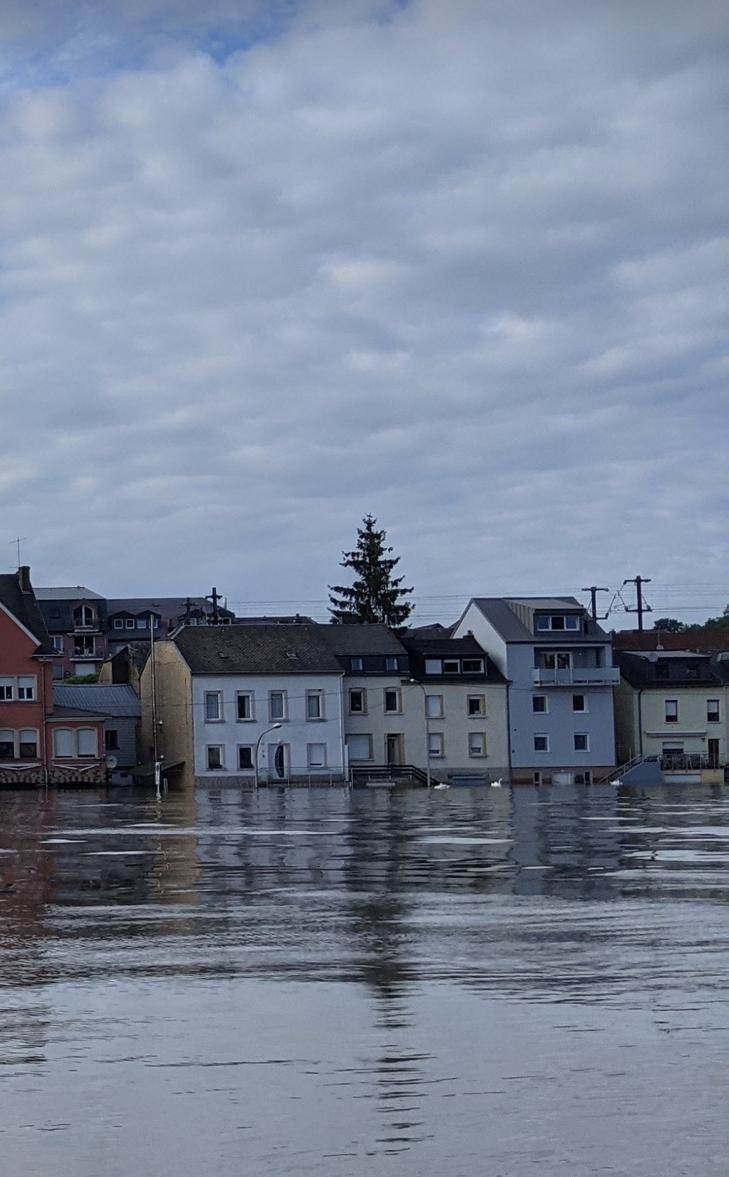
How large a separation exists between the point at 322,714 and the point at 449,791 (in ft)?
48.2

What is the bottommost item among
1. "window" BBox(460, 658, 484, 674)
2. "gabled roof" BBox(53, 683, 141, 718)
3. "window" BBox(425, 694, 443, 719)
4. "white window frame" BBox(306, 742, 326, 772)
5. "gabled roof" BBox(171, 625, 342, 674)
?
"white window frame" BBox(306, 742, 326, 772)

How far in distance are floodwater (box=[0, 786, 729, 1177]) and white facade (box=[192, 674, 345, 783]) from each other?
67.7 m

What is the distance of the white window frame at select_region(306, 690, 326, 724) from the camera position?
9606cm

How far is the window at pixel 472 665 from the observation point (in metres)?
99.4

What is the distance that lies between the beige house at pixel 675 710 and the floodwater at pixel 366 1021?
254 feet

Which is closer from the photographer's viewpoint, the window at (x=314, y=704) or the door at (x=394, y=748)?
the window at (x=314, y=704)

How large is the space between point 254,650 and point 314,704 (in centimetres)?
499

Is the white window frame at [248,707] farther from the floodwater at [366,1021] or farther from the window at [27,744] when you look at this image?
the floodwater at [366,1021]

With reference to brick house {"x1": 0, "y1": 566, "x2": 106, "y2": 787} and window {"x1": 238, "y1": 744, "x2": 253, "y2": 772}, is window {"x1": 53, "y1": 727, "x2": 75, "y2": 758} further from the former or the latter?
window {"x1": 238, "y1": 744, "x2": 253, "y2": 772}

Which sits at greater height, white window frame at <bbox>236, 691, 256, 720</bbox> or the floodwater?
white window frame at <bbox>236, 691, 256, 720</bbox>

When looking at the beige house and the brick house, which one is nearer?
the brick house

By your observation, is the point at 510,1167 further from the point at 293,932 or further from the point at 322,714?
the point at 322,714

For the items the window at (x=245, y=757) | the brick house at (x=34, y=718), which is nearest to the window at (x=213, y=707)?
the window at (x=245, y=757)

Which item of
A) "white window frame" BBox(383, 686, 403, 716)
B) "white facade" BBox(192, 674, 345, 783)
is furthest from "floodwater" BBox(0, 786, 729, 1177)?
"white window frame" BBox(383, 686, 403, 716)
